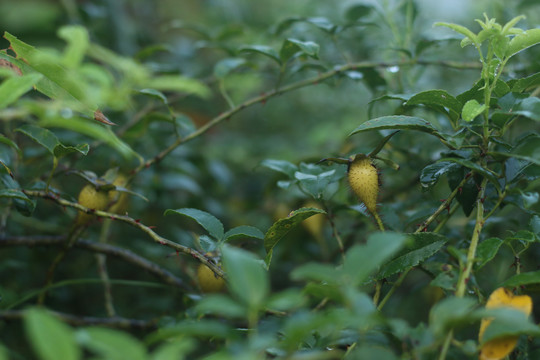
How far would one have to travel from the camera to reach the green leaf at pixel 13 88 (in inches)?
19.2

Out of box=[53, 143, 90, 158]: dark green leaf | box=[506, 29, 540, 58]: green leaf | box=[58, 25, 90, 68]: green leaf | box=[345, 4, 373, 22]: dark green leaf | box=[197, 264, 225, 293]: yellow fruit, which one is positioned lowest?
box=[197, 264, 225, 293]: yellow fruit

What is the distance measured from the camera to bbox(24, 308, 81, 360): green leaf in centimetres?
34

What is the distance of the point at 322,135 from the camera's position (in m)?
1.55

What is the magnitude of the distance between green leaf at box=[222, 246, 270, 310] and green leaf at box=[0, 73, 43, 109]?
0.88 feet

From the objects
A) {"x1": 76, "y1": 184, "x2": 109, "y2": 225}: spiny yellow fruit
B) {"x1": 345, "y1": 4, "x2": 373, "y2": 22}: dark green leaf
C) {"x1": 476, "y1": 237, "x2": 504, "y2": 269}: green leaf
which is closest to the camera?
{"x1": 476, "y1": 237, "x2": 504, "y2": 269}: green leaf

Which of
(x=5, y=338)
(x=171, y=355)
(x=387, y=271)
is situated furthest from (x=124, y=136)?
(x=171, y=355)

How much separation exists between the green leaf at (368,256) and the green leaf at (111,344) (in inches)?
6.7

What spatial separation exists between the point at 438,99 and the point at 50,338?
51 centimetres

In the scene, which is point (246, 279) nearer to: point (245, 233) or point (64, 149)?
point (245, 233)

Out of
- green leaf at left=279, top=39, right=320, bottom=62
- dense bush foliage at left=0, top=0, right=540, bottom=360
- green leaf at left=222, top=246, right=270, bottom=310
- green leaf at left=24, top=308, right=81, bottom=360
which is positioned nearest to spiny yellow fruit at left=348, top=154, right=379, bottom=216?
dense bush foliage at left=0, top=0, right=540, bottom=360

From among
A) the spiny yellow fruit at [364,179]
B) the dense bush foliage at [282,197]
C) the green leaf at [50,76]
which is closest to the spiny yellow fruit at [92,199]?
the dense bush foliage at [282,197]

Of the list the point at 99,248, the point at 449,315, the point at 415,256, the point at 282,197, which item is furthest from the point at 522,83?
the point at 282,197

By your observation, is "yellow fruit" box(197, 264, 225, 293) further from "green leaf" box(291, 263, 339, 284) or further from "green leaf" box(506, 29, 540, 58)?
"green leaf" box(506, 29, 540, 58)

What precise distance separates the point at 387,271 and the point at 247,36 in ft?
3.25
